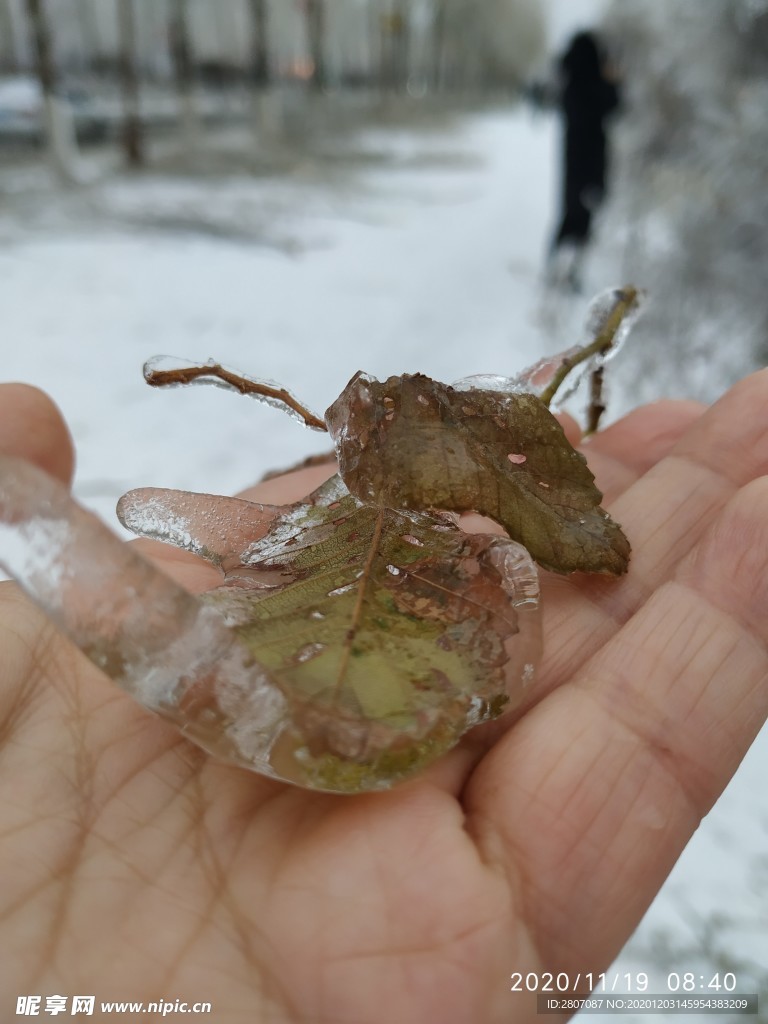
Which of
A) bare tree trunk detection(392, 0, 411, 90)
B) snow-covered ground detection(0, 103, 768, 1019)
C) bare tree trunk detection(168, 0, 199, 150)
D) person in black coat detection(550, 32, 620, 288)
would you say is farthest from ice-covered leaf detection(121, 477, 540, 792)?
bare tree trunk detection(392, 0, 411, 90)

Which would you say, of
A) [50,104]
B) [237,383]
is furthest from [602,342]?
[50,104]

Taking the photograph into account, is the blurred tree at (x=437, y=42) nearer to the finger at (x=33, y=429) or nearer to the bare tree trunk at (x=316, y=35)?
the bare tree trunk at (x=316, y=35)

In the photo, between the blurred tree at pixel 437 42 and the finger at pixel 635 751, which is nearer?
the finger at pixel 635 751

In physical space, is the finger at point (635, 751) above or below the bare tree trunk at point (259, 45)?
below

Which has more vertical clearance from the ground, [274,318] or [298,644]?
[298,644]

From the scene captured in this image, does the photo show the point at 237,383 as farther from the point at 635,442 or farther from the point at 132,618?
the point at 635,442

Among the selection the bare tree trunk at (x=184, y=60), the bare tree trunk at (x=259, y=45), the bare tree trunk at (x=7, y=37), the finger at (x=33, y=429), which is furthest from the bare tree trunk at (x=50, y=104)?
the finger at (x=33, y=429)
